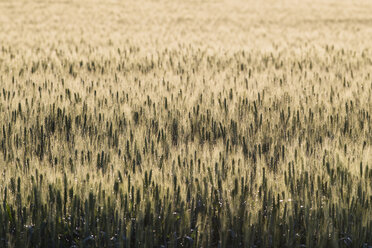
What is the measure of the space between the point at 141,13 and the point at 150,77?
13921 mm

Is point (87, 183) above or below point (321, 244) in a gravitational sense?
above

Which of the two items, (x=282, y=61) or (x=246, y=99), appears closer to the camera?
(x=246, y=99)

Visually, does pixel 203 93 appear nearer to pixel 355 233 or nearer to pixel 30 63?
pixel 355 233

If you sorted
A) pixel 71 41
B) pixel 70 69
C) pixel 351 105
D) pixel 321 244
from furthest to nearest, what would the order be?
pixel 71 41 → pixel 70 69 → pixel 351 105 → pixel 321 244

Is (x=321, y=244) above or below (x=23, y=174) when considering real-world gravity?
below

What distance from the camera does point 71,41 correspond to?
8469mm

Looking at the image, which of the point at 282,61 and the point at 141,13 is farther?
the point at 141,13

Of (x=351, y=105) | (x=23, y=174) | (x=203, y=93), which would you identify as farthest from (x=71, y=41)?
(x=23, y=174)

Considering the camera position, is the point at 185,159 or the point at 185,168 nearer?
the point at 185,168

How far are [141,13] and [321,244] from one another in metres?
17.1

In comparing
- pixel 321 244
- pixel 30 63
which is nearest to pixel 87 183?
pixel 321 244

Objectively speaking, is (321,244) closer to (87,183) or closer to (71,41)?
(87,183)

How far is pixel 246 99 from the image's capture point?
12.0 ft

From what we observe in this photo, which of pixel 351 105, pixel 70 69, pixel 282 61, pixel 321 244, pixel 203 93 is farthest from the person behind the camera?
pixel 282 61
